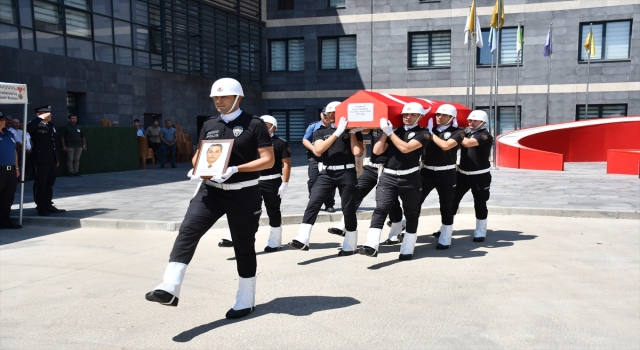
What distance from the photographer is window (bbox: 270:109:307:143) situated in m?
31.5

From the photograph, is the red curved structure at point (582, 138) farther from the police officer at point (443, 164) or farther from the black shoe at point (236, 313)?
the black shoe at point (236, 313)

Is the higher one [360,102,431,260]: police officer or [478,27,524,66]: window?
[478,27,524,66]: window

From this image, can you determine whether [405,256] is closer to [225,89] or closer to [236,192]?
[236,192]

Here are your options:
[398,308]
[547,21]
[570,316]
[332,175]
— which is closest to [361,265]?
[332,175]

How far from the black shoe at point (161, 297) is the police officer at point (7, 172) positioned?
249 inches

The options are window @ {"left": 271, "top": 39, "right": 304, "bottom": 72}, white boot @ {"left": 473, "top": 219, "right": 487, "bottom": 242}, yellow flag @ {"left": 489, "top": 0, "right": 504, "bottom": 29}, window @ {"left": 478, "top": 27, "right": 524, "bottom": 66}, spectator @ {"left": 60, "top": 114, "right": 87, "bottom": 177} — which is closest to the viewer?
white boot @ {"left": 473, "top": 219, "right": 487, "bottom": 242}

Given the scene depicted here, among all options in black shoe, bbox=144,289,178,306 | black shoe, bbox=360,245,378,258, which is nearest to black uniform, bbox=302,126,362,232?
black shoe, bbox=360,245,378,258

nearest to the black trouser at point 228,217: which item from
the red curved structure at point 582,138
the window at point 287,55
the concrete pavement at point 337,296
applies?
the concrete pavement at point 337,296

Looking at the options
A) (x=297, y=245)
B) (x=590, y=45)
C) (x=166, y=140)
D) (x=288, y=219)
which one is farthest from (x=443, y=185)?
(x=590, y=45)

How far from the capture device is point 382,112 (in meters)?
6.94

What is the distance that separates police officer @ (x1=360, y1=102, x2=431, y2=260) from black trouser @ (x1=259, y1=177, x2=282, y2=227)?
53.9 inches

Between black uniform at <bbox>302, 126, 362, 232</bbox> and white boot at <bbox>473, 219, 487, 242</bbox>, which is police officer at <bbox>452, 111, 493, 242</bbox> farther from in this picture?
black uniform at <bbox>302, 126, 362, 232</bbox>

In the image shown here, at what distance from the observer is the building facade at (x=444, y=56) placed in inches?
1055

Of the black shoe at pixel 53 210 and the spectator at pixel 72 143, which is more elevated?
the spectator at pixel 72 143
